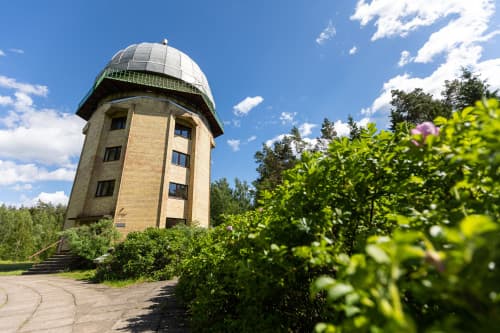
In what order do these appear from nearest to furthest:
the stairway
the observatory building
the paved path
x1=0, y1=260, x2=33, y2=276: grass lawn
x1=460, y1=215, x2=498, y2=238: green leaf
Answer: x1=460, y1=215, x2=498, y2=238: green leaf → the paved path → the stairway → x1=0, y1=260, x2=33, y2=276: grass lawn → the observatory building

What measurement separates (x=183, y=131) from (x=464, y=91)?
36978 mm

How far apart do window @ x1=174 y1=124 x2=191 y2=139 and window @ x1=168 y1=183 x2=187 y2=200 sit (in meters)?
4.54

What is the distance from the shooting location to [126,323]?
352 centimetres

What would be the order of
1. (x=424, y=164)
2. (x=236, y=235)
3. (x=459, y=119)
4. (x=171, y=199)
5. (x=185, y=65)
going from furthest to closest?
(x=185, y=65) → (x=171, y=199) → (x=236, y=235) → (x=424, y=164) → (x=459, y=119)

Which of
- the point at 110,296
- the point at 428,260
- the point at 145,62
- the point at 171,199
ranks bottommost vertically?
the point at 110,296

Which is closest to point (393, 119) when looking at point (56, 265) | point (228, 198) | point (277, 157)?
point (277, 157)

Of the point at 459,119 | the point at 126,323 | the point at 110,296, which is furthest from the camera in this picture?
the point at 110,296

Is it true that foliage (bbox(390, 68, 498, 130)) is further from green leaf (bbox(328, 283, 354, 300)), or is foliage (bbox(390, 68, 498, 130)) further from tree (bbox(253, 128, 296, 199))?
green leaf (bbox(328, 283, 354, 300))

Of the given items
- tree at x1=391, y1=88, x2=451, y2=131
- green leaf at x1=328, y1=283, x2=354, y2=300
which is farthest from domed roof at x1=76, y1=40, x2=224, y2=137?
tree at x1=391, y1=88, x2=451, y2=131

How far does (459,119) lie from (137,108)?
1920 cm

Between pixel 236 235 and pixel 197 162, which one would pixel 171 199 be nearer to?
pixel 197 162

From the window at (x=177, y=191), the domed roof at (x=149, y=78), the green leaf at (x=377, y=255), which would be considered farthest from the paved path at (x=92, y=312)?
the domed roof at (x=149, y=78)

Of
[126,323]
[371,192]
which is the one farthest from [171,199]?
[371,192]

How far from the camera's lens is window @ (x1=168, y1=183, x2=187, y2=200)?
16678 mm
